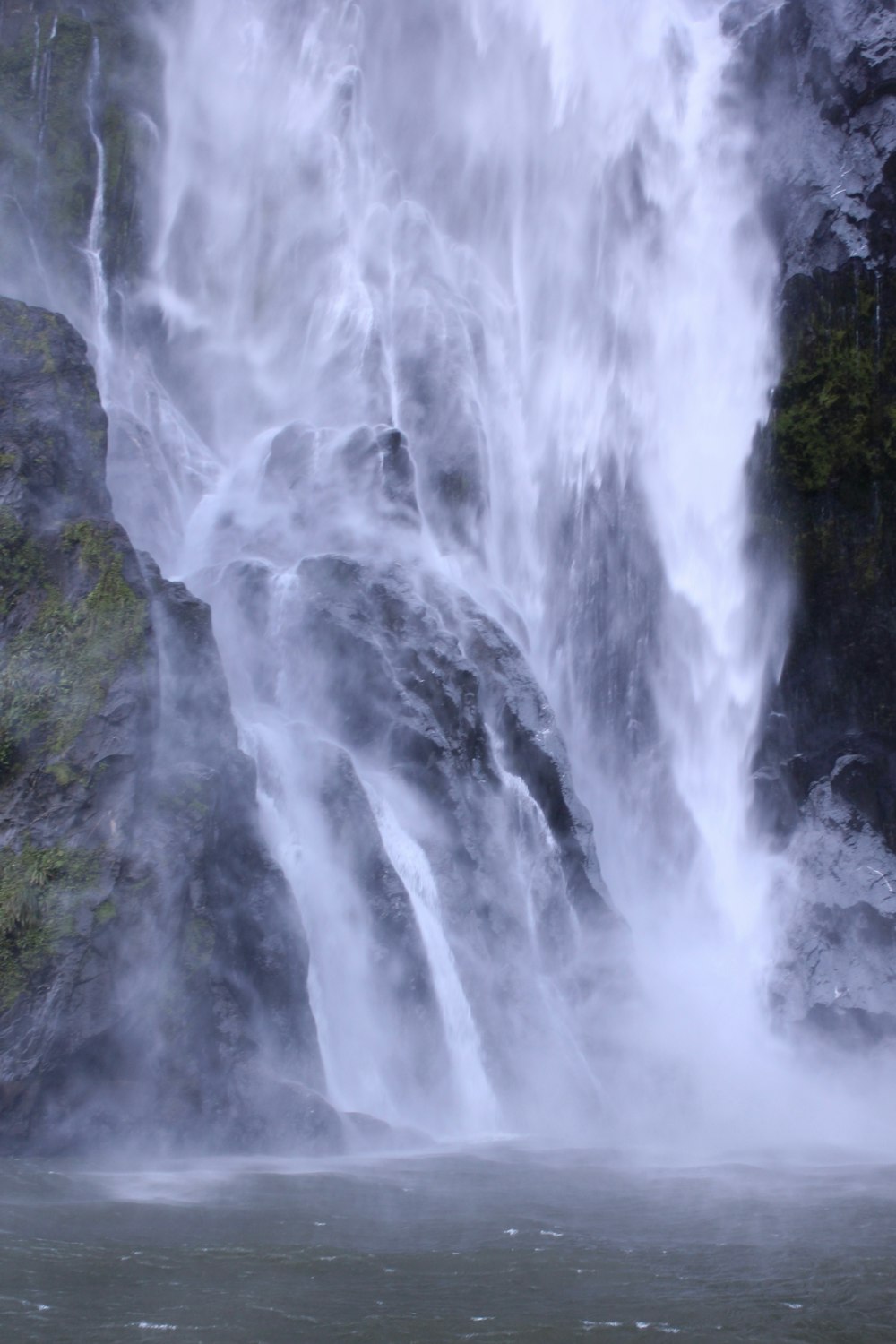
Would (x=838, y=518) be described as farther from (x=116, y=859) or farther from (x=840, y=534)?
(x=116, y=859)

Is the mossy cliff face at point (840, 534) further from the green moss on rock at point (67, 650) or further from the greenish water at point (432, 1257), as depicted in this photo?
the green moss on rock at point (67, 650)

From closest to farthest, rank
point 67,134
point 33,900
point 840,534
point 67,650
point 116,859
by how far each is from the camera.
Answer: point 33,900 < point 116,859 < point 67,650 < point 840,534 < point 67,134

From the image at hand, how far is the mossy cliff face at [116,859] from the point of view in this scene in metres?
15.7

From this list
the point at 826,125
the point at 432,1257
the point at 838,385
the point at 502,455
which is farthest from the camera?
the point at 502,455

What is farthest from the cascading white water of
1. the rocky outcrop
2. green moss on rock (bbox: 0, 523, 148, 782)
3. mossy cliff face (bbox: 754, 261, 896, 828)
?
green moss on rock (bbox: 0, 523, 148, 782)

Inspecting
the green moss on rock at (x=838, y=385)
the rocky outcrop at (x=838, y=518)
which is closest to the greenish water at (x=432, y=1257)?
the rocky outcrop at (x=838, y=518)

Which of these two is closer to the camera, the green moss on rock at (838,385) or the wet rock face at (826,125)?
the green moss on rock at (838,385)

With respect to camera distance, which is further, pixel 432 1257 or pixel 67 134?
pixel 67 134

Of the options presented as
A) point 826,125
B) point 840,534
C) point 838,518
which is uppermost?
point 826,125

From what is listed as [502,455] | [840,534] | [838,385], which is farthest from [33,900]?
[838,385]

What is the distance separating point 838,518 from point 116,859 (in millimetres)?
18707

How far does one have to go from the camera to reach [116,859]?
1656cm

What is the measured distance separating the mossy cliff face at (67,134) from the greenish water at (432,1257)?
80.4 feet

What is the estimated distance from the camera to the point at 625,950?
23.3 meters
